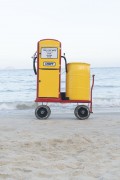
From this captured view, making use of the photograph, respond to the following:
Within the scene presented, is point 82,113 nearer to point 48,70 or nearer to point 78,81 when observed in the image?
point 78,81

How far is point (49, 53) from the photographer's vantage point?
8.05 metres

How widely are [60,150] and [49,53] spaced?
3.53 meters

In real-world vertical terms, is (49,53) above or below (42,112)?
above

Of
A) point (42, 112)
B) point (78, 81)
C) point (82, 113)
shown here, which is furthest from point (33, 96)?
point (78, 81)

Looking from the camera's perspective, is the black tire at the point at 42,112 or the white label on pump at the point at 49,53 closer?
the white label on pump at the point at 49,53

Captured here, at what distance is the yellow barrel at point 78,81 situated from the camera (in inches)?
316

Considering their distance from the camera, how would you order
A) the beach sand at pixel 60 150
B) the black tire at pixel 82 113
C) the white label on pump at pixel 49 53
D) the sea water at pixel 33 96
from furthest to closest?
the sea water at pixel 33 96
the black tire at pixel 82 113
the white label on pump at pixel 49 53
the beach sand at pixel 60 150

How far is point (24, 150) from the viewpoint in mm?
4945

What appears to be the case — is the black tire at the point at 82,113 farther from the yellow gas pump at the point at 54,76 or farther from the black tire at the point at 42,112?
the black tire at the point at 42,112

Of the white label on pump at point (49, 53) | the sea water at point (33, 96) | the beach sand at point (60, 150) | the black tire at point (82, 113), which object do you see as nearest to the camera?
the beach sand at point (60, 150)

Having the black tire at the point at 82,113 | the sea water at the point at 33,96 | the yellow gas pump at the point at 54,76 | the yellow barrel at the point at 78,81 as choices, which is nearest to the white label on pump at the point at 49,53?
the yellow gas pump at the point at 54,76

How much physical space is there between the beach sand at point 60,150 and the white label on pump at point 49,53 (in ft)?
5.18

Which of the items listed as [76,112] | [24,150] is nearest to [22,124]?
[76,112]

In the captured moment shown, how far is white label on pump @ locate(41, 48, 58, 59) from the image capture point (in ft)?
26.3
